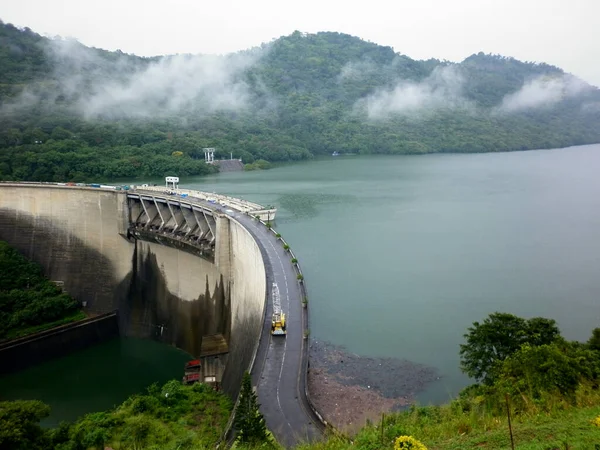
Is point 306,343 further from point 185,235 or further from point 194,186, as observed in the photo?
point 194,186

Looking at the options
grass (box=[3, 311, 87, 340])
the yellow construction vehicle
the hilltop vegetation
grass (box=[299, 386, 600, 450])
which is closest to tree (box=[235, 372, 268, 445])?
grass (box=[299, 386, 600, 450])

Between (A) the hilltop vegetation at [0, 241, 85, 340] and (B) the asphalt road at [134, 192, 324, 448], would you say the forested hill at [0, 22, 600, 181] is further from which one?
(B) the asphalt road at [134, 192, 324, 448]

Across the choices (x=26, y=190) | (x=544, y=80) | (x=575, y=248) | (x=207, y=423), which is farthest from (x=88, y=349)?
(x=544, y=80)

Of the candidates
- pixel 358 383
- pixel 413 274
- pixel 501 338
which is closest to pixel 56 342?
pixel 358 383

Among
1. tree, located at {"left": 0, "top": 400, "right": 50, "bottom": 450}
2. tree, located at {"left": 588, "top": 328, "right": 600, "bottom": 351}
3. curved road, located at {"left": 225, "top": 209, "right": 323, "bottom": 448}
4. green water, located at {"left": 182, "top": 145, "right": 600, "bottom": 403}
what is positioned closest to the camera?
tree, located at {"left": 0, "top": 400, "right": 50, "bottom": 450}

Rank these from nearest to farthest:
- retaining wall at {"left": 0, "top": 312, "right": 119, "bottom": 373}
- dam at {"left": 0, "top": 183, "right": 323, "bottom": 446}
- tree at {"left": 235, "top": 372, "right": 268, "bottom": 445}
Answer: tree at {"left": 235, "top": 372, "right": 268, "bottom": 445} < dam at {"left": 0, "top": 183, "right": 323, "bottom": 446} < retaining wall at {"left": 0, "top": 312, "right": 119, "bottom": 373}

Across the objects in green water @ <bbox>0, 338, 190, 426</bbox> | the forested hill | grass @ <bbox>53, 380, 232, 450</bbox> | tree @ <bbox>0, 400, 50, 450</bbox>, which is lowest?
green water @ <bbox>0, 338, 190, 426</bbox>

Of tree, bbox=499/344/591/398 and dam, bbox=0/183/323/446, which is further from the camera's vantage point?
dam, bbox=0/183/323/446
